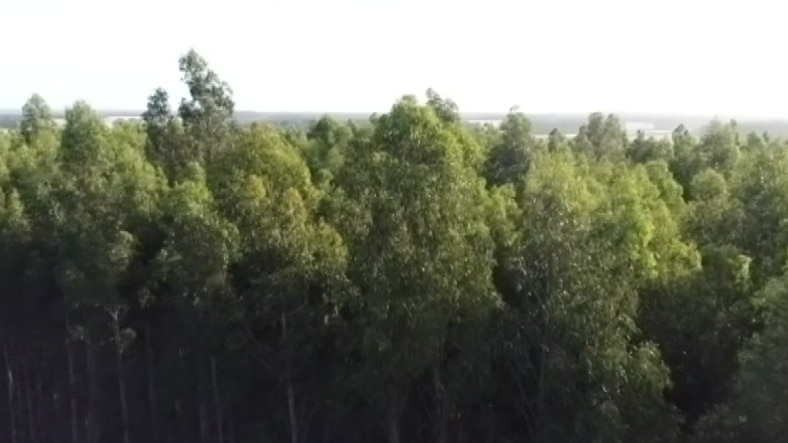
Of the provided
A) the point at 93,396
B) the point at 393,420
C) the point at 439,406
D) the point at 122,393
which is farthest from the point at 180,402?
the point at 439,406

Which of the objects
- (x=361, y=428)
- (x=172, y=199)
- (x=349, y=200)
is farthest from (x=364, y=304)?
(x=172, y=199)

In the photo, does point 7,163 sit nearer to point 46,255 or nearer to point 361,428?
point 46,255

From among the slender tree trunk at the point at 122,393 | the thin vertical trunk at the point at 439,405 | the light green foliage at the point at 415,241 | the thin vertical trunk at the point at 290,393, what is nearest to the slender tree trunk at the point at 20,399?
the slender tree trunk at the point at 122,393

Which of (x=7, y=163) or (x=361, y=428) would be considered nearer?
(x=361, y=428)

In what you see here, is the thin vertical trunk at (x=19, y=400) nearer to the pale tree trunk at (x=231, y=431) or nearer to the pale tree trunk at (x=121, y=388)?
the pale tree trunk at (x=121, y=388)

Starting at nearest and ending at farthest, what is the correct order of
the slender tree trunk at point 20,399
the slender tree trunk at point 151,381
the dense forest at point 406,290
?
the dense forest at point 406,290 → the slender tree trunk at point 151,381 → the slender tree trunk at point 20,399

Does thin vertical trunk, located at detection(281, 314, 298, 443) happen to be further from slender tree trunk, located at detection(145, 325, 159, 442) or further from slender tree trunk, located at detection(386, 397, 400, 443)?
slender tree trunk, located at detection(145, 325, 159, 442)

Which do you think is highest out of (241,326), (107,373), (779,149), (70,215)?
(779,149)

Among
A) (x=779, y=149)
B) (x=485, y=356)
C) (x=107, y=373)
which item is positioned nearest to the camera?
(x=485, y=356)

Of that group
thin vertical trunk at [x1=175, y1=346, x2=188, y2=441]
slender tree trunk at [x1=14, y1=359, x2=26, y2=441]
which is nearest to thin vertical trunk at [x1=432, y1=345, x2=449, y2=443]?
thin vertical trunk at [x1=175, y1=346, x2=188, y2=441]
